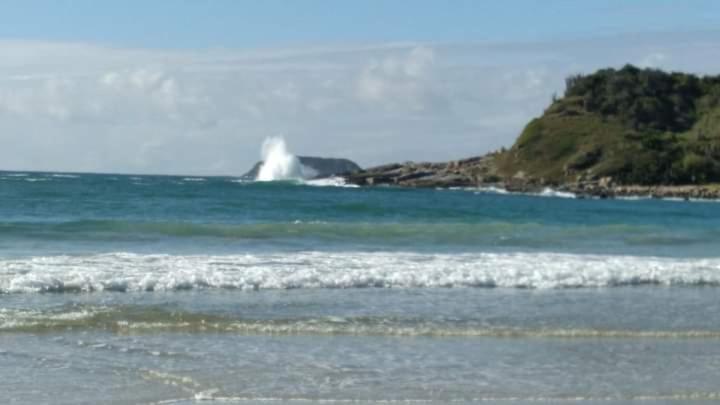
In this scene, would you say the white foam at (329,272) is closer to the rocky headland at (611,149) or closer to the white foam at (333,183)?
the rocky headland at (611,149)

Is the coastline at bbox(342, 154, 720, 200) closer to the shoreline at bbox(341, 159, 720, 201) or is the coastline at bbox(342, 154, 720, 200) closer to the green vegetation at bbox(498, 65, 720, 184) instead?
the shoreline at bbox(341, 159, 720, 201)

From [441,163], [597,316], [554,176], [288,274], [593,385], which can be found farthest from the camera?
[441,163]

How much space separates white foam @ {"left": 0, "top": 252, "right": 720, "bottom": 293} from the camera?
19.2 metres

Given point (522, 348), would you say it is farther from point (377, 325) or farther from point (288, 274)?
point (288, 274)

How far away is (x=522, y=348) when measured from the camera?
46.2ft

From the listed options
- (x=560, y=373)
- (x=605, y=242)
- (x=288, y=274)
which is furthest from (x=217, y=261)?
(x=605, y=242)

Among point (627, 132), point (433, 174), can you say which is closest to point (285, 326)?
point (433, 174)

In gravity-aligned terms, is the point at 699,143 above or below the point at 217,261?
above

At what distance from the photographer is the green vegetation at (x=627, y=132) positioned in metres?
105

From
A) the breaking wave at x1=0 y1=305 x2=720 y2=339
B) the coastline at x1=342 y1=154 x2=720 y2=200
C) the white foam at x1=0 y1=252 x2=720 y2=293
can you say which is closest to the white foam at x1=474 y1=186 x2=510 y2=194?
the coastline at x1=342 y1=154 x2=720 y2=200

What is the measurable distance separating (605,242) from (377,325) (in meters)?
20.8

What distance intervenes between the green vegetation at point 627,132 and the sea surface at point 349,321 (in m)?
76.1

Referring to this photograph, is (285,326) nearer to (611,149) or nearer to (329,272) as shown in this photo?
(329,272)

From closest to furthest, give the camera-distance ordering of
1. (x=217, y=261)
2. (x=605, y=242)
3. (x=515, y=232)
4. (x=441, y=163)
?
(x=217, y=261) → (x=605, y=242) → (x=515, y=232) → (x=441, y=163)
